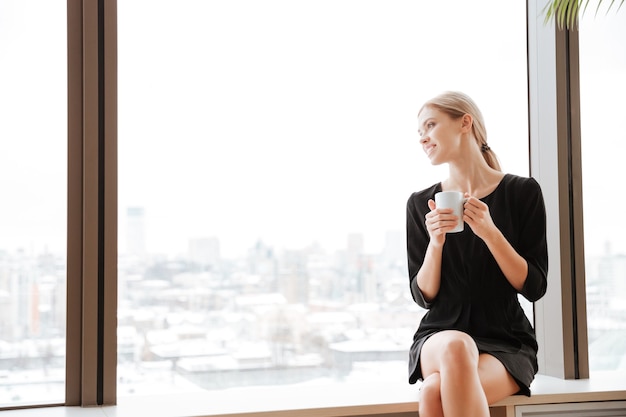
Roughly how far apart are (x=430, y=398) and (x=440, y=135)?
0.77 meters

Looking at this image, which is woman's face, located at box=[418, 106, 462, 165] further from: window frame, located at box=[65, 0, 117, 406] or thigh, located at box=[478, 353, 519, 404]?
window frame, located at box=[65, 0, 117, 406]

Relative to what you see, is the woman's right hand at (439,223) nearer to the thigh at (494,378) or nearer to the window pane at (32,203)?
the thigh at (494,378)

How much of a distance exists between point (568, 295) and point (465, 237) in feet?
1.90

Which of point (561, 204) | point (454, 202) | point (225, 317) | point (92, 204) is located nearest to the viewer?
point (454, 202)

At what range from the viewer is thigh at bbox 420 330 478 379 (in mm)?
2072

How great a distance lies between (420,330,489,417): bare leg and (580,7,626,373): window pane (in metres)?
0.89

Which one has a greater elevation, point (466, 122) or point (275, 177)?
point (466, 122)

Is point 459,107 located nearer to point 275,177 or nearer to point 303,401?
point 275,177

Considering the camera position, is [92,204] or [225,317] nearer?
[92,204]

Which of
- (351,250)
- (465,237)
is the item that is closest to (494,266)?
(465,237)

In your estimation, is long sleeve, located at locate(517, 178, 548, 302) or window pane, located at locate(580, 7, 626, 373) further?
window pane, located at locate(580, 7, 626, 373)

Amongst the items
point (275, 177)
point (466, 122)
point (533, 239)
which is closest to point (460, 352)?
point (533, 239)

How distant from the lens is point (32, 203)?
2.21m

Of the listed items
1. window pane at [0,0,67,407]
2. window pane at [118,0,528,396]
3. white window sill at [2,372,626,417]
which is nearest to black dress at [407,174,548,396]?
white window sill at [2,372,626,417]
